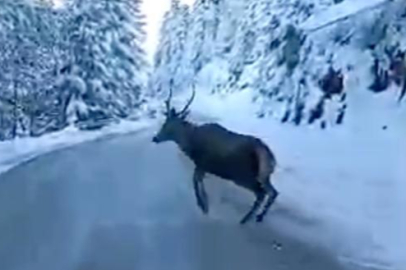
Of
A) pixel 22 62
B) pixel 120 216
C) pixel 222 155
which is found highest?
pixel 22 62

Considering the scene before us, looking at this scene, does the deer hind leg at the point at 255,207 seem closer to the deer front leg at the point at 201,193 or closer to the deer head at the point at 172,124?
the deer front leg at the point at 201,193

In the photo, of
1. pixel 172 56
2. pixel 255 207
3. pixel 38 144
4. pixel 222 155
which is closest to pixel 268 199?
pixel 255 207

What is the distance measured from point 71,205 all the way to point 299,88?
0.51m

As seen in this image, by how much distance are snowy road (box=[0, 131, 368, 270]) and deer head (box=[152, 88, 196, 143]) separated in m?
0.02

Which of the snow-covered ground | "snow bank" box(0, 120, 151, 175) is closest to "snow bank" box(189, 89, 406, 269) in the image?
the snow-covered ground

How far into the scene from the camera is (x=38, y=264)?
1881 millimetres

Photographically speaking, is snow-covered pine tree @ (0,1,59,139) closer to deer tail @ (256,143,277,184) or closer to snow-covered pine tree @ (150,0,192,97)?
snow-covered pine tree @ (150,0,192,97)

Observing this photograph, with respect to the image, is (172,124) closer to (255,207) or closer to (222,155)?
(222,155)

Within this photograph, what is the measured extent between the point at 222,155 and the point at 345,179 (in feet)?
0.83

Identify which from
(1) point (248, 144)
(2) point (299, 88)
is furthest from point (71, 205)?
(2) point (299, 88)

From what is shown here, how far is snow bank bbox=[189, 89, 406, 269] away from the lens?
1.80m

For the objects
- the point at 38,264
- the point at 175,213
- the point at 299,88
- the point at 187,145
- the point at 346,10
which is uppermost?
the point at 346,10

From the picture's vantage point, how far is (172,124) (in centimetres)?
191

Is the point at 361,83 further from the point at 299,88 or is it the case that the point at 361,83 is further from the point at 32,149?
the point at 32,149
